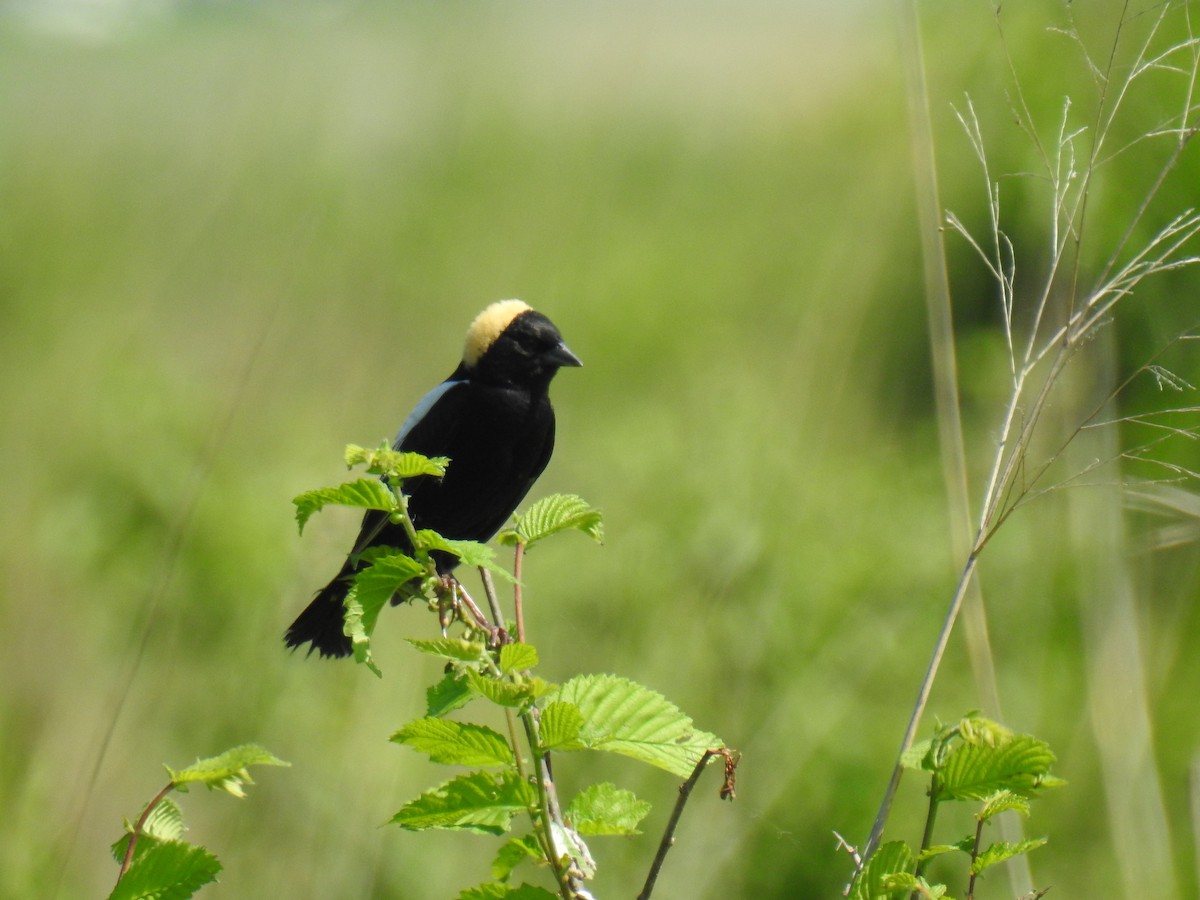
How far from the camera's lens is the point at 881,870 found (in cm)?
90

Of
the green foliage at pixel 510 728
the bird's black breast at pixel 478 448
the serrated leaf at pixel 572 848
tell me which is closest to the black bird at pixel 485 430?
the bird's black breast at pixel 478 448

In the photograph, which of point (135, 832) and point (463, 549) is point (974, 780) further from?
point (135, 832)

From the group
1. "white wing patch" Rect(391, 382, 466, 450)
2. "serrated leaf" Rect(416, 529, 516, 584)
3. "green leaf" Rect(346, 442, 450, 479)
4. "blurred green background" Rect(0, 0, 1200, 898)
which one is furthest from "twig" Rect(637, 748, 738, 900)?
"white wing patch" Rect(391, 382, 466, 450)

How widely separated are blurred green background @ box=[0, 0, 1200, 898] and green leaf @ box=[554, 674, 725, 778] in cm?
81

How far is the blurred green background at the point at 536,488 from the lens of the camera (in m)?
2.92

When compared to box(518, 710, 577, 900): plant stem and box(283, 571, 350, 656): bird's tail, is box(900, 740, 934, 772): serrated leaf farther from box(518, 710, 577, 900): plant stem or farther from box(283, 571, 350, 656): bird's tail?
box(283, 571, 350, 656): bird's tail

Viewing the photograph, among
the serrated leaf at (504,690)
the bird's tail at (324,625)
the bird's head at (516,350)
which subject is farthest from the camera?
the bird's head at (516,350)

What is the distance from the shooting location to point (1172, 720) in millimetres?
3930

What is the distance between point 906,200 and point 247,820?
4.69 meters

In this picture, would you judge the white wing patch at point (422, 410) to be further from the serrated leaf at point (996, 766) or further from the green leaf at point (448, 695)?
the serrated leaf at point (996, 766)

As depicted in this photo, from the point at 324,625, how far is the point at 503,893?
1.51 meters

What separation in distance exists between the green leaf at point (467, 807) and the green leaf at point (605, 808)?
83mm

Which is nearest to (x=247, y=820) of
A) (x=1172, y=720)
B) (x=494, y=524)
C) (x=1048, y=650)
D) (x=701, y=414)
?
(x=494, y=524)

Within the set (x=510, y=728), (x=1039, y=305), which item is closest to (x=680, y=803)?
(x=510, y=728)
